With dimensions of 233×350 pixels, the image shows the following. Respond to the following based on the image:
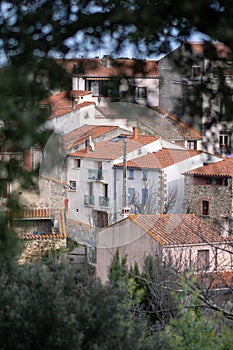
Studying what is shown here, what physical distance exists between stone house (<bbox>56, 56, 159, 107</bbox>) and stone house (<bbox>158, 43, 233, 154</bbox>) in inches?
1.9

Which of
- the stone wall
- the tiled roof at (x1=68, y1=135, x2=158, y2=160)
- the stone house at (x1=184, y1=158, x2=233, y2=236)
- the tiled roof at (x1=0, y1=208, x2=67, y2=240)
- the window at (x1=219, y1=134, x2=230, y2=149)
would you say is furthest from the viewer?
the tiled roof at (x1=68, y1=135, x2=158, y2=160)

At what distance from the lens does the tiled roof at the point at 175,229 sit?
40.9 feet

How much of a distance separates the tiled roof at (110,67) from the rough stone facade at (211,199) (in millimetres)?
16374

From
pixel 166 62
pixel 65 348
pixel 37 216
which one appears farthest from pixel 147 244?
pixel 166 62

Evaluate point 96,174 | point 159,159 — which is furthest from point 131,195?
point 96,174

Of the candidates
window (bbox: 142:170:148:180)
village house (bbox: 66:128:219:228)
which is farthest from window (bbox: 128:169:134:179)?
window (bbox: 142:170:148:180)

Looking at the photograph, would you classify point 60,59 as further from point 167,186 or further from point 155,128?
point 167,186

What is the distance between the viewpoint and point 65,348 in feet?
10.7

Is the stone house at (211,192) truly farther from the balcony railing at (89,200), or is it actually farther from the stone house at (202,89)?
the stone house at (202,89)

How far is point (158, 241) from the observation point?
1242 cm

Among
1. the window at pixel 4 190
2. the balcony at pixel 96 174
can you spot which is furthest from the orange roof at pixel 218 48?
the balcony at pixel 96 174

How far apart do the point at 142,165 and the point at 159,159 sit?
0.79 meters

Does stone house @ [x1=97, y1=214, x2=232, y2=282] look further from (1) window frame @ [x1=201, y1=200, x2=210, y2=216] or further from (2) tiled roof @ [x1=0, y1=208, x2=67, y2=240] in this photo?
(1) window frame @ [x1=201, y1=200, x2=210, y2=216]

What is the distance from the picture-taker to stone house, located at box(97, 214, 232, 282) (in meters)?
11.9
